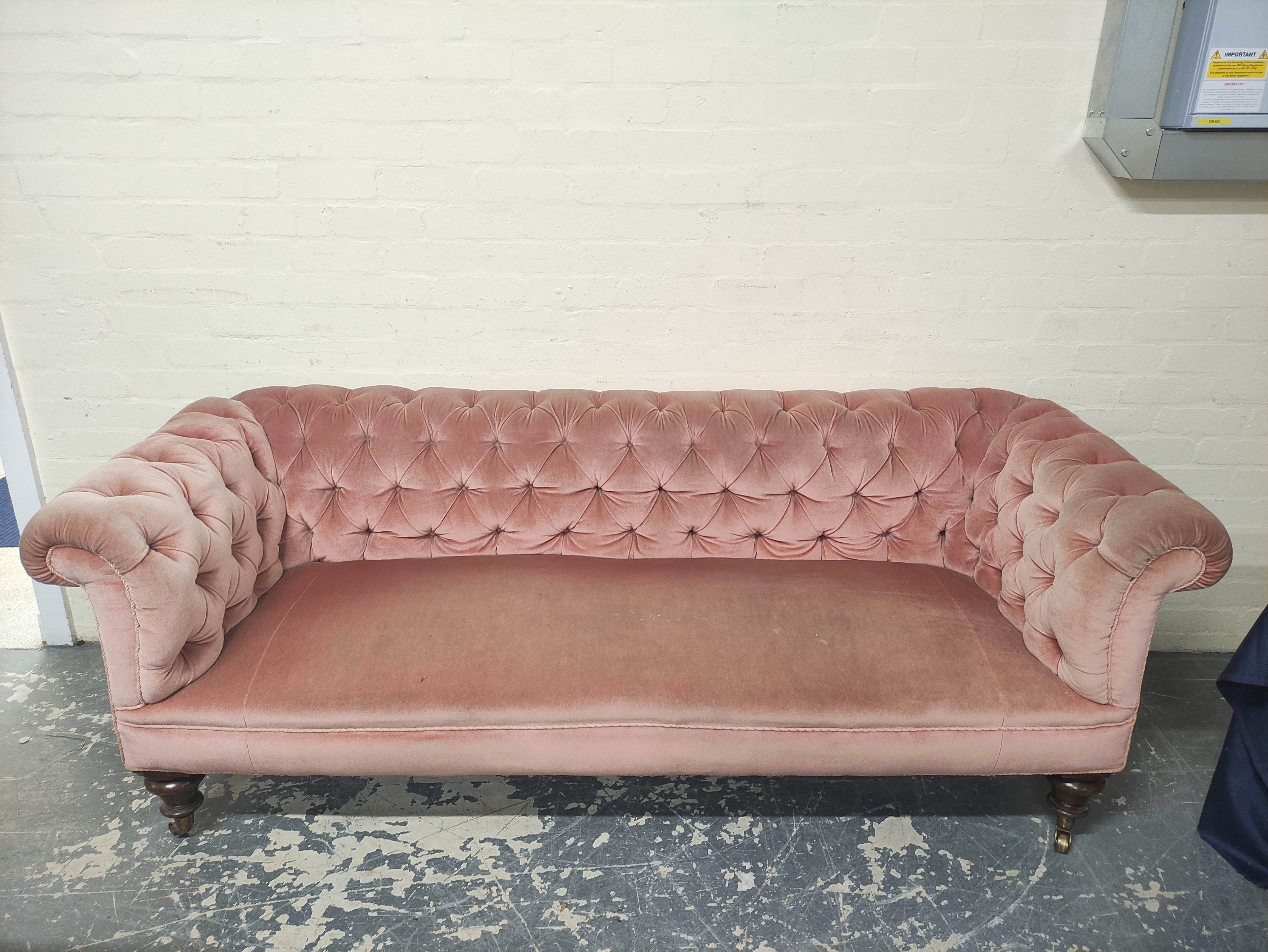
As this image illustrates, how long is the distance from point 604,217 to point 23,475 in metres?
1.79

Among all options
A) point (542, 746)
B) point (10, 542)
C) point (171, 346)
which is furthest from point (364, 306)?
point (10, 542)

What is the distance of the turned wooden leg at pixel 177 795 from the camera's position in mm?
1670

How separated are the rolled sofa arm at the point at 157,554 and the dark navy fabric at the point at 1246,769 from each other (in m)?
1.99

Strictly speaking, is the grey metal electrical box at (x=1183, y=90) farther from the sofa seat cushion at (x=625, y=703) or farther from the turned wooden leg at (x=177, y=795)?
the turned wooden leg at (x=177, y=795)

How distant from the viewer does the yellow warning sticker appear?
5.95ft

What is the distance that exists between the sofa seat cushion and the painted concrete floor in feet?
0.73

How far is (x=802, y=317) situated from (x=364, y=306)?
46.7 inches

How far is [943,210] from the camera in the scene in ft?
7.07

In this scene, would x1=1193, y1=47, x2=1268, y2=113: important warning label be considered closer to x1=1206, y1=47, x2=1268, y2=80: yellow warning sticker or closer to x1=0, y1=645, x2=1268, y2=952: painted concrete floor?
x1=1206, y1=47, x2=1268, y2=80: yellow warning sticker

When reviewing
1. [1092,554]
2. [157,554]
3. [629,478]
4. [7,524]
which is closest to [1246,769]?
[1092,554]

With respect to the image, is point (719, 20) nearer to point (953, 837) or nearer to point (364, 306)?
point (364, 306)

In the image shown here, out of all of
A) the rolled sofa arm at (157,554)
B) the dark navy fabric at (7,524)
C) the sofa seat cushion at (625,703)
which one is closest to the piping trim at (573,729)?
the sofa seat cushion at (625,703)

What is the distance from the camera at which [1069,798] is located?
1677mm

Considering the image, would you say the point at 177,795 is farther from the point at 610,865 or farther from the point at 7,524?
the point at 7,524
